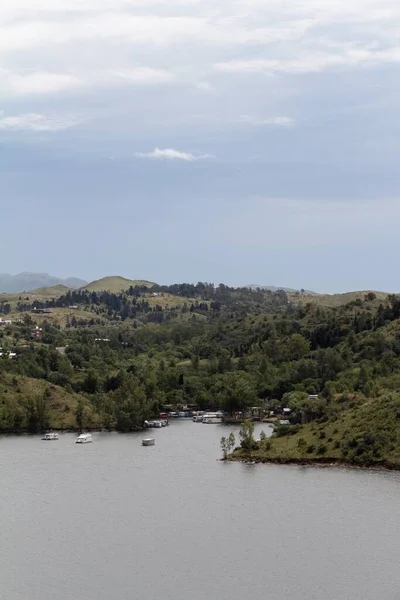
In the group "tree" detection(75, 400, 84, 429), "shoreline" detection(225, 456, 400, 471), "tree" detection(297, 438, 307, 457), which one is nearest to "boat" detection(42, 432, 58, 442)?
"tree" detection(75, 400, 84, 429)

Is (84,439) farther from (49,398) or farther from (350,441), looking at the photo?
(350,441)

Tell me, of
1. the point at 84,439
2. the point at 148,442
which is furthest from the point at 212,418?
the point at 148,442

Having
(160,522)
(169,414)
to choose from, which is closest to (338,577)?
(160,522)

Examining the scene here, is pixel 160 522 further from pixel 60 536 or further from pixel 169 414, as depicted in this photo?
pixel 169 414

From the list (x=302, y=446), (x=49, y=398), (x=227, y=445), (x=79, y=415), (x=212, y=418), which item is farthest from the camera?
(x=212, y=418)

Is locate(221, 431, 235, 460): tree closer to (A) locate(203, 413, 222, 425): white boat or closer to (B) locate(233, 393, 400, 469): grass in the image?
(B) locate(233, 393, 400, 469): grass

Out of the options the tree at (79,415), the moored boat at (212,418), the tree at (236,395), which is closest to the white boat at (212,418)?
the moored boat at (212,418)

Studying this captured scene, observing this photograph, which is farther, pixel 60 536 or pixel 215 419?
pixel 215 419
